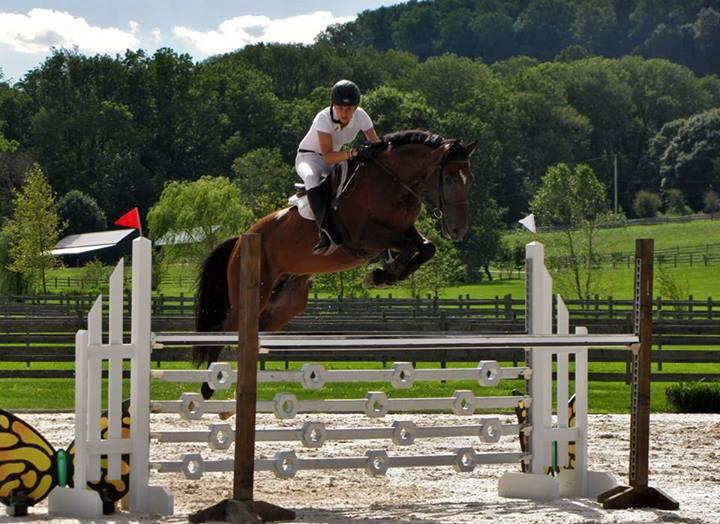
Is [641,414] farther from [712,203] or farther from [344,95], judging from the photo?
[712,203]

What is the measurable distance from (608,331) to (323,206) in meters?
11.7

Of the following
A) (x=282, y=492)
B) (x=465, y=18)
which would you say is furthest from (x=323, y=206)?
(x=465, y=18)

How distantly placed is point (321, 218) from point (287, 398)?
1547 millimetres

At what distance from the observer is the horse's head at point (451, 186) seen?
6887 mm

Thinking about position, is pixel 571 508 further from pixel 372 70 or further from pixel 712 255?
pixel 372 70

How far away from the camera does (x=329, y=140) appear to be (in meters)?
7.39

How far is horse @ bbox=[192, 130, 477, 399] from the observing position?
6965 mm

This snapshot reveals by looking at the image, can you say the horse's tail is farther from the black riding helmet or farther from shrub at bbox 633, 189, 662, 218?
shrub at bbox 633, 189, 662, 218

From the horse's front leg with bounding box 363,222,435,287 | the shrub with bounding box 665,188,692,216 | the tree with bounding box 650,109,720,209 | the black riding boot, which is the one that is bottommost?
the horse's front leg with bounding box 363,222,435,287

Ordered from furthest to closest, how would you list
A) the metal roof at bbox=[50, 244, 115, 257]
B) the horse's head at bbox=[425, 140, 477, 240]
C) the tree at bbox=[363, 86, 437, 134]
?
the metal roof at bbox=[50, 244, 115, 257] < the tree at bbox=[363, 86, 437, 134] < the horse's head at bbox=[425, 140, 477, 240]

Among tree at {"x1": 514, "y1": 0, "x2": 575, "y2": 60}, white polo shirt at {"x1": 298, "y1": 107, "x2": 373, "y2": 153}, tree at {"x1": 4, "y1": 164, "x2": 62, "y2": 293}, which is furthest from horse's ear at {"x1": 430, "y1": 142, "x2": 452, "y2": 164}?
tree at {"x1": 514, "y1": 0, "x2": 575, "y2": 60}

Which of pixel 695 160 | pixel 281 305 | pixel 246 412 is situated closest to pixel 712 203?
pixel 695 160

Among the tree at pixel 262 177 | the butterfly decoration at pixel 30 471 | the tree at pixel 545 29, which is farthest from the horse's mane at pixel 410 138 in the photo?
the tree at pixel 545 29

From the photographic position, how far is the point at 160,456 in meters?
8.47
